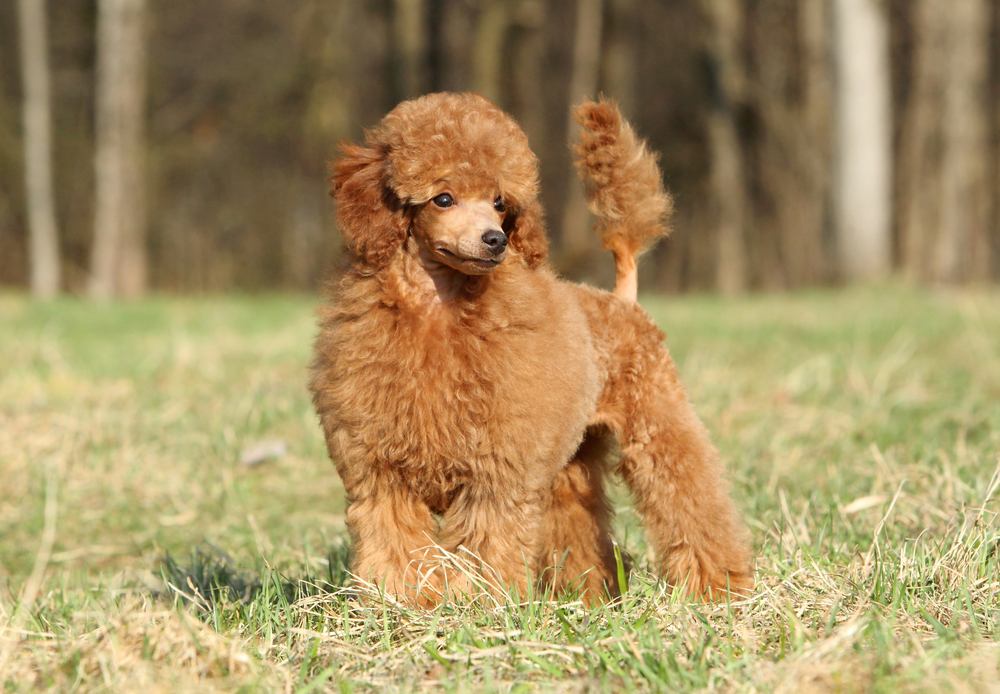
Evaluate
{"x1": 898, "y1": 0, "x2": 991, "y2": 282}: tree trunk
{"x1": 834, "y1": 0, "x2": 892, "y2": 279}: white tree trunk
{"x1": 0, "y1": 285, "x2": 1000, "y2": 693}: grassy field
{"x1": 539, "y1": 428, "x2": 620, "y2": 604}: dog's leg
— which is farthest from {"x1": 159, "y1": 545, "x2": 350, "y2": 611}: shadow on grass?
{"x1": 898, "y1": 0, "x2": 991, "y2": 282}: tree trunk

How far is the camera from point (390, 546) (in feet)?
8.32

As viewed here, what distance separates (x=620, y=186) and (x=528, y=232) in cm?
53

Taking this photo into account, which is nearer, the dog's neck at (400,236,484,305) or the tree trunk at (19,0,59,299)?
the dog's neck at (400,236,484,305)

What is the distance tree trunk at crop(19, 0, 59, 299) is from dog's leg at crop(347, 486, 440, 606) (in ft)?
53.0

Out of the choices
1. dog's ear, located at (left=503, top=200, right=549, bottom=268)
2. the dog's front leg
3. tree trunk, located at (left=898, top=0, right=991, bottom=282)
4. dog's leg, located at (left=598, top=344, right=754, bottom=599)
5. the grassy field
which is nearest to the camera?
the grassy field

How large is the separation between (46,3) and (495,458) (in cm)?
1929

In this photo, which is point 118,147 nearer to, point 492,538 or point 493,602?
point 492,538

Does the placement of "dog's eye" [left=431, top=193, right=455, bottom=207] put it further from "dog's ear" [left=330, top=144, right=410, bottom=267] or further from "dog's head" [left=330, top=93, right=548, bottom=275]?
"dog's ear" [left=330, top=144, right=410, bottom=267]

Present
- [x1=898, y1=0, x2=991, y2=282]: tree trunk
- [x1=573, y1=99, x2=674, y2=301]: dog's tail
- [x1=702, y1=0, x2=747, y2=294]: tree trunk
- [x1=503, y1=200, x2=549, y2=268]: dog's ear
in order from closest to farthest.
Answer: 1. [x1=503, y1=200, x2=549, y2=268]: dog's ear
2. [x1=573, y1=99, x2=674, y2=301]: dog's tail
3. [x1=898, y1=0, x2=991, y2=282]: tree trunk
4. [x1=702, y1=0, x2=747, y2=294]: tree trunk

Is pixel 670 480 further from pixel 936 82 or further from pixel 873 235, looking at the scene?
pixel 936 82

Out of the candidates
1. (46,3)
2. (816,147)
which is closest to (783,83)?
(816,147)

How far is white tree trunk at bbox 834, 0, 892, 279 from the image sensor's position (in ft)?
38.3

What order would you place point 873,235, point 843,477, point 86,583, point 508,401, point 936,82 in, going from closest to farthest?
point 508,401 → point 86,583 → point 843,477 → point 873,235 → point 936,82

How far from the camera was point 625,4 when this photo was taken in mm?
19734
